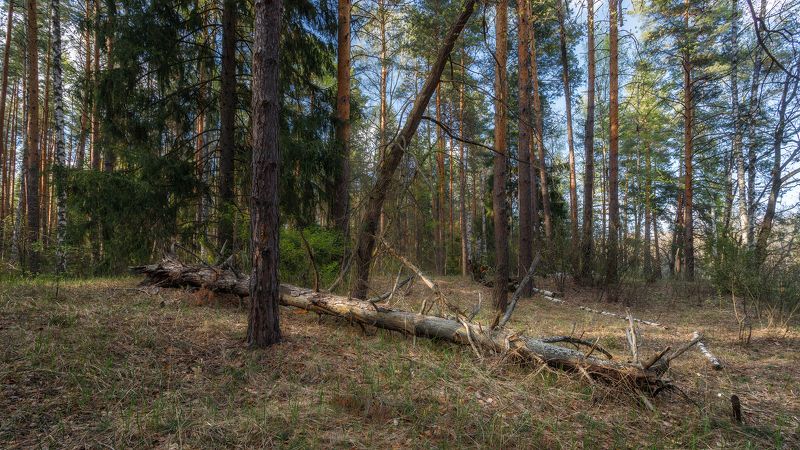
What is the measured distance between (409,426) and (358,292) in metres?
2.82

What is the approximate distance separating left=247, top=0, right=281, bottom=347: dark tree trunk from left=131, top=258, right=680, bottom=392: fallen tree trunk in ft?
4.10

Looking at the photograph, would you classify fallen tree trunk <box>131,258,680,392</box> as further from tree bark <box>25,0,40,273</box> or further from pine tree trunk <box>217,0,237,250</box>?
tree bark <box>25,0,40,273</box>

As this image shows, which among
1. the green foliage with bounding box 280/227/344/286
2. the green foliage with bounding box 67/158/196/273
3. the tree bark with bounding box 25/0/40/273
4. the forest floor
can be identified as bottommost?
the forest floor

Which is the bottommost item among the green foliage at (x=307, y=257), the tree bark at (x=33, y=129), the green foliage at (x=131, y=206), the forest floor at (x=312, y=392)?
the forest floor at (x=312, y=392)

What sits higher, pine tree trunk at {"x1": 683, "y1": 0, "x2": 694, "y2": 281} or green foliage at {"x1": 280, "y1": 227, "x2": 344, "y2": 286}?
pine tree trunk at {"x1": 683, "y1": 0, "x2": 694, "y2": 281}

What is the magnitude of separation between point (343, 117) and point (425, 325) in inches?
249

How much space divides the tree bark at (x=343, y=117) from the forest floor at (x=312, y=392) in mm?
4258

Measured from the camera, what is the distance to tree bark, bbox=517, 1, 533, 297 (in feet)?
28.0

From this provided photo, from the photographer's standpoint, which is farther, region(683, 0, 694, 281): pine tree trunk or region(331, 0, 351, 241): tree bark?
region(683, 0, 694, 281): pine tree trunk

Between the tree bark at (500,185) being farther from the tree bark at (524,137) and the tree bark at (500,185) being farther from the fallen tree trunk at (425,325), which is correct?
the fallen tree trunk at (425,325)

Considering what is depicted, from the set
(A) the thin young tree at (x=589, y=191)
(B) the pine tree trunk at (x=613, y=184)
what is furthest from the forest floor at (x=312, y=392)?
(A) the thin young tree at (x=589, y=191)

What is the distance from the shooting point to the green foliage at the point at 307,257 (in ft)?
23.8

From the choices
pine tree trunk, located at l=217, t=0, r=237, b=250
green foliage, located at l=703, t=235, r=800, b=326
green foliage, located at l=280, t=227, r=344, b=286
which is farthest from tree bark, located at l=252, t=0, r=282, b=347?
green foliage, located at l=703, t=235, r=800, b=326

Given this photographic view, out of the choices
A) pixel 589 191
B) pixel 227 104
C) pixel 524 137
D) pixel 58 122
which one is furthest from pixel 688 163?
pixel 58 122
